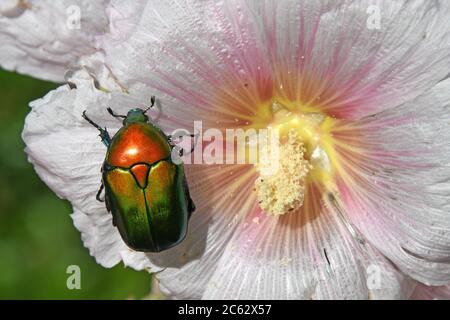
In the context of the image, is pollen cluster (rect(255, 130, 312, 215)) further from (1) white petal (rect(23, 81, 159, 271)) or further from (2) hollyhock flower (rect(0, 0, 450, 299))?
(1) white petal (rect(23, 81, 159, 271))

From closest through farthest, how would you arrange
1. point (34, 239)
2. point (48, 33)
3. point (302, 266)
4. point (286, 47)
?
point (286, 47) → point (48, 33) → point (302, 266) → point (34, 239)

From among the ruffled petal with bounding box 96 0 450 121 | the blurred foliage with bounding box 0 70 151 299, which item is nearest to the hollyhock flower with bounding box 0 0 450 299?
the ruffled petal with bounding box 96 0 450 121

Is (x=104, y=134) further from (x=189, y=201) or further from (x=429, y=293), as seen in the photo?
(x=429, y=293)

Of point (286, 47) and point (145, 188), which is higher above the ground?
point (286, 47)

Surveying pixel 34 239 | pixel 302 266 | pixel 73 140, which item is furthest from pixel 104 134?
pixel 34 239

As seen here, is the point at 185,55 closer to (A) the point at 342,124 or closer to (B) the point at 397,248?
(A) the point at 342,124
